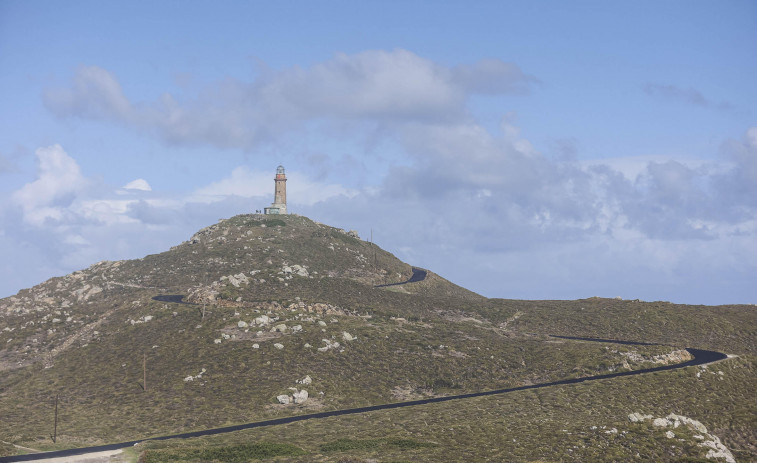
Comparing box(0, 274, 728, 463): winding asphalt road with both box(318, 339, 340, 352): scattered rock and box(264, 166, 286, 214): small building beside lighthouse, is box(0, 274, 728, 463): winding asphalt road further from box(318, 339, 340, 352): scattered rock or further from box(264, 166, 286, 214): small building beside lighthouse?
box(264, 166, 286, 214): small building beside lighthouse

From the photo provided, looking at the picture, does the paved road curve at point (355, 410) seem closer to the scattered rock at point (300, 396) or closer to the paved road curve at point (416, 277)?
the scattered rock at point (300, 396)

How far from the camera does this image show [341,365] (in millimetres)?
81062

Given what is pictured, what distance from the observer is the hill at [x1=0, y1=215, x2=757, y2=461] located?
172 feet

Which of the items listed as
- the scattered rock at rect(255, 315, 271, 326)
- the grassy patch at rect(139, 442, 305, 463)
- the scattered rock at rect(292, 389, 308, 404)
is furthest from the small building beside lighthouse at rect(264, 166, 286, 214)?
the grassy patch at rect(139, 442, 305, 463)

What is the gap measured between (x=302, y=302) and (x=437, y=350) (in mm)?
30493

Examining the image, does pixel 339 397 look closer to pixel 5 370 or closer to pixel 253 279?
pixel 5 370

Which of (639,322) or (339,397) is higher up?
(639,322)

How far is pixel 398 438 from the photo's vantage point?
51.2 metres

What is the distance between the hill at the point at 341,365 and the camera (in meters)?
52.5

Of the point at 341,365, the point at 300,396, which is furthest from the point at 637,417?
the point at 341,365

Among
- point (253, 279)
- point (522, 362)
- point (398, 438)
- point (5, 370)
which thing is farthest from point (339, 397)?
point (253, 279)

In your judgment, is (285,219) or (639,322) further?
(285,219)

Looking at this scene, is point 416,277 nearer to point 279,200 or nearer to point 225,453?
point 279,200

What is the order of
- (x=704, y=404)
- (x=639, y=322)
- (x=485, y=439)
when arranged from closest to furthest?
(x=485, y=439) < (x=704, y=404) < (x=639, y=322)
